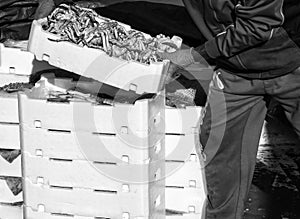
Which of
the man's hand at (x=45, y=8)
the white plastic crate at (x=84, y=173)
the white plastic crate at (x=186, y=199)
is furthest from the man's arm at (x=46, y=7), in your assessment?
the white plastic crate at (x=186, y=199)

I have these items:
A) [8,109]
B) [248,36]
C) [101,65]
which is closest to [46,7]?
[8,109]

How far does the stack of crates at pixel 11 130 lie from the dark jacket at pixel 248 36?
85 cm

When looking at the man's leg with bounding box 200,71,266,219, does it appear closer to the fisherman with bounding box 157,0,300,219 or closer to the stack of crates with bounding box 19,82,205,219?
the fisherman with bounding box 157,0,300,219

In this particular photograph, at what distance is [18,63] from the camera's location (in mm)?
3365

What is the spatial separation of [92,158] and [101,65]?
0.38 metres

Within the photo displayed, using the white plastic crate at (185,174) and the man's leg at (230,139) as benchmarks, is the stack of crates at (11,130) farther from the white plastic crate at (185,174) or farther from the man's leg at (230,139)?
the man's leg at (230,139)

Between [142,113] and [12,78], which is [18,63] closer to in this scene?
[12,78]

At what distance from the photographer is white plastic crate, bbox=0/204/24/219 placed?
326 cm

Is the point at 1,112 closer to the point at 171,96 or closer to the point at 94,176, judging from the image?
the point at 94,176

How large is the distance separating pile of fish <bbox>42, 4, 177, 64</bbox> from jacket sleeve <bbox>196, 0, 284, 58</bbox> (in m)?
0.32

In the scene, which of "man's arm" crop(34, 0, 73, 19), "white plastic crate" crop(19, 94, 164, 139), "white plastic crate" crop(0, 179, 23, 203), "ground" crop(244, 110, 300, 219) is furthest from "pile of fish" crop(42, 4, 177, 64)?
"ground" crop(244, 110, 300, 219)

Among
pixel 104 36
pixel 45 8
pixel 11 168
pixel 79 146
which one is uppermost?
pixel 104 36

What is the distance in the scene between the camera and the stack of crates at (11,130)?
3.13 meters

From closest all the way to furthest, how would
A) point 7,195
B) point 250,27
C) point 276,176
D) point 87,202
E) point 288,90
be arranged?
point 250,27, point 288,90, point 87,202, point 7,195, point 276,176
